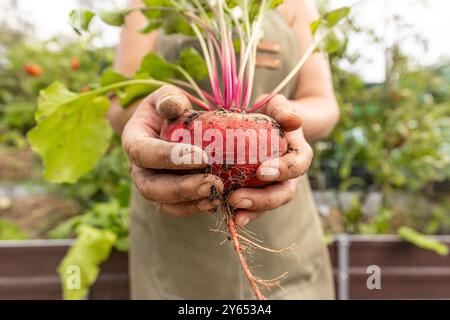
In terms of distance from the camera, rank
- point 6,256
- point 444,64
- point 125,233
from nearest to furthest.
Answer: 1. point 6,256
2. point 125,233
3. point 444,64

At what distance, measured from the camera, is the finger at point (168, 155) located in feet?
1.53

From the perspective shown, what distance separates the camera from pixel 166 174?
0.51m

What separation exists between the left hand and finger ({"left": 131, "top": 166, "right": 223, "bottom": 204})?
0.12 ft

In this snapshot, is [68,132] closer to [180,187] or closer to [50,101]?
[50,101]

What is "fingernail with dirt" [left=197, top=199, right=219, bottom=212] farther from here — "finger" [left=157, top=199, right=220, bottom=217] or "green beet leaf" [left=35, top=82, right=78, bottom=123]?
"green beet leaf" [left=35, top=82, right=78, bottom=123]

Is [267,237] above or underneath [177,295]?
above

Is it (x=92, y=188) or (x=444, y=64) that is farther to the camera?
(x=444, y=64)

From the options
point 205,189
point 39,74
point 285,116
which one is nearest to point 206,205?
point 205,189

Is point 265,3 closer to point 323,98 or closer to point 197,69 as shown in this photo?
point 197,69

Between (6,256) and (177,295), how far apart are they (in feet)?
2.58

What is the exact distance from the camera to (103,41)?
2094 millimetres

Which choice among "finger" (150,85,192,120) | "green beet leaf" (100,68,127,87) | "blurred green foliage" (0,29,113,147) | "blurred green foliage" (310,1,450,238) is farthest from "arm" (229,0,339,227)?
"blurred green foliage" (0,29,113,147)

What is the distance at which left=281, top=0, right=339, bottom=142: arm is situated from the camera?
0.81 metres

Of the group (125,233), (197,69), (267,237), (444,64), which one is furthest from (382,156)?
(197,69)
